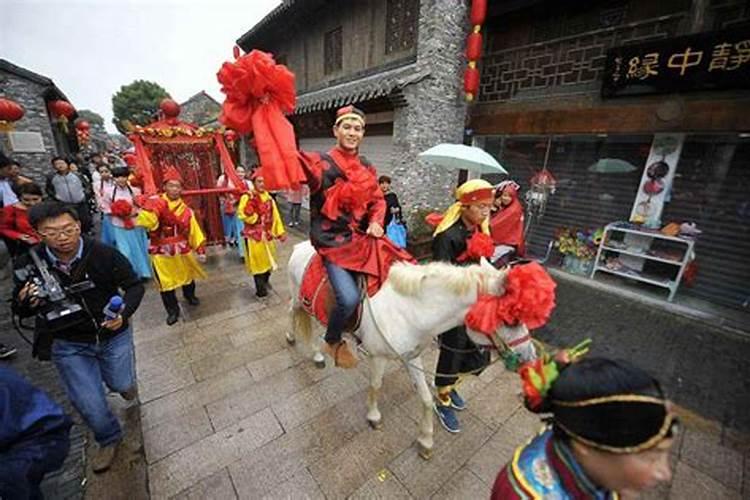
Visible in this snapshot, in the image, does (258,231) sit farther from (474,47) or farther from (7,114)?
(7,114)

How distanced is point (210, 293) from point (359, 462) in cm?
446

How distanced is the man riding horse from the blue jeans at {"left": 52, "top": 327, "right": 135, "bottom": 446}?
1.88 meters

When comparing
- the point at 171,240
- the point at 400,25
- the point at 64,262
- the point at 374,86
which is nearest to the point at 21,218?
the point at 171,240

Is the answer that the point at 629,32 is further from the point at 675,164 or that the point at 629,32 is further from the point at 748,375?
the point at 748,375

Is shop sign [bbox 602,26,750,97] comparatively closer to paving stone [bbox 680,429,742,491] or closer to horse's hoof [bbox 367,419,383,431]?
paving stone [bbox 680,429,742,491]

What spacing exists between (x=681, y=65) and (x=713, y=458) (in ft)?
18.7

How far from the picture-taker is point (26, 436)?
5.52 ft

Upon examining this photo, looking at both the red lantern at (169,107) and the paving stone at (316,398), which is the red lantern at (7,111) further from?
the paving stone at (316,398)

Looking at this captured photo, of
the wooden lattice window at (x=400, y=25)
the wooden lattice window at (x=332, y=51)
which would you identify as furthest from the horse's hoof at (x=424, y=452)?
the wooden lattice window at (x=332, y=51)

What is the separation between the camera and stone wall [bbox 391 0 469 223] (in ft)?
23.5

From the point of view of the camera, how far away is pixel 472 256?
2.79 metres

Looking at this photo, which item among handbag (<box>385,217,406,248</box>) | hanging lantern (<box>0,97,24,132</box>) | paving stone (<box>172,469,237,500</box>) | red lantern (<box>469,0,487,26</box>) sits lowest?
paving stone (<box>172,469,237,500</box>)

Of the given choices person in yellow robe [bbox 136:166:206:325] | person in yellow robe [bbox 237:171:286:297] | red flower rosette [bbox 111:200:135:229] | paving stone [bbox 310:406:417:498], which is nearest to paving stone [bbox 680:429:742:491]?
paving stone [bbox 310:406:417:498]

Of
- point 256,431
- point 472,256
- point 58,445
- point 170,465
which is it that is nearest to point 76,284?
point 58,445
